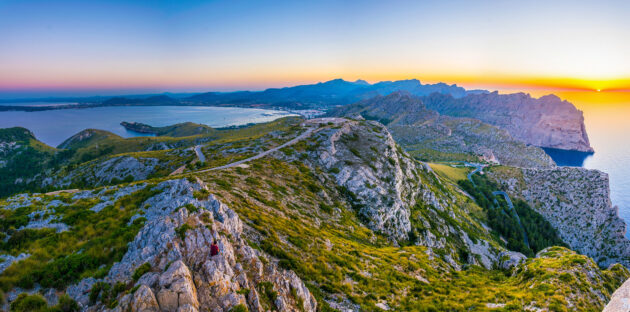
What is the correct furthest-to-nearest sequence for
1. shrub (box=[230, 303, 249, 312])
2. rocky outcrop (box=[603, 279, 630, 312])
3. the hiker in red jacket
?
rocky outcrop (box=[603, 279, 630, 312]) → the hiker in red jacket → shrub (box=[230, 303, 249, 312])

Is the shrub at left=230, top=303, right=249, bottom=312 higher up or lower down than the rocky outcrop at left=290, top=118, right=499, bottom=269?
higher up

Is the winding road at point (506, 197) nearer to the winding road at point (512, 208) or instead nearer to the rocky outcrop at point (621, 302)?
the winding road at point (512, 208)

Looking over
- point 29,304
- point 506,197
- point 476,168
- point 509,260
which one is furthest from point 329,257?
point 476,168

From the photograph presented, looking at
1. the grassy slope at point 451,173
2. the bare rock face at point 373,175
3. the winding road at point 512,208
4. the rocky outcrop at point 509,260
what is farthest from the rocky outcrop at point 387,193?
the grassy slope at point 451,173

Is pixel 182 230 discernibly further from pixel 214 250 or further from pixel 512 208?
pixel 512 208

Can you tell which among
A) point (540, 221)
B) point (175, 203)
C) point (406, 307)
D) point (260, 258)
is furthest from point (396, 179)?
point (540, 221)

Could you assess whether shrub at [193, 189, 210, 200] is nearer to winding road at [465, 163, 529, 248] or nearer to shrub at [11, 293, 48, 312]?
shrub at [11, 293, 48, 312]

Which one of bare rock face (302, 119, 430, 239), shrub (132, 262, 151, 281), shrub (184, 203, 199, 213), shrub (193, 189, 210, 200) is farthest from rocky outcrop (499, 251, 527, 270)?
shrub (132, 262, 151, 281)
